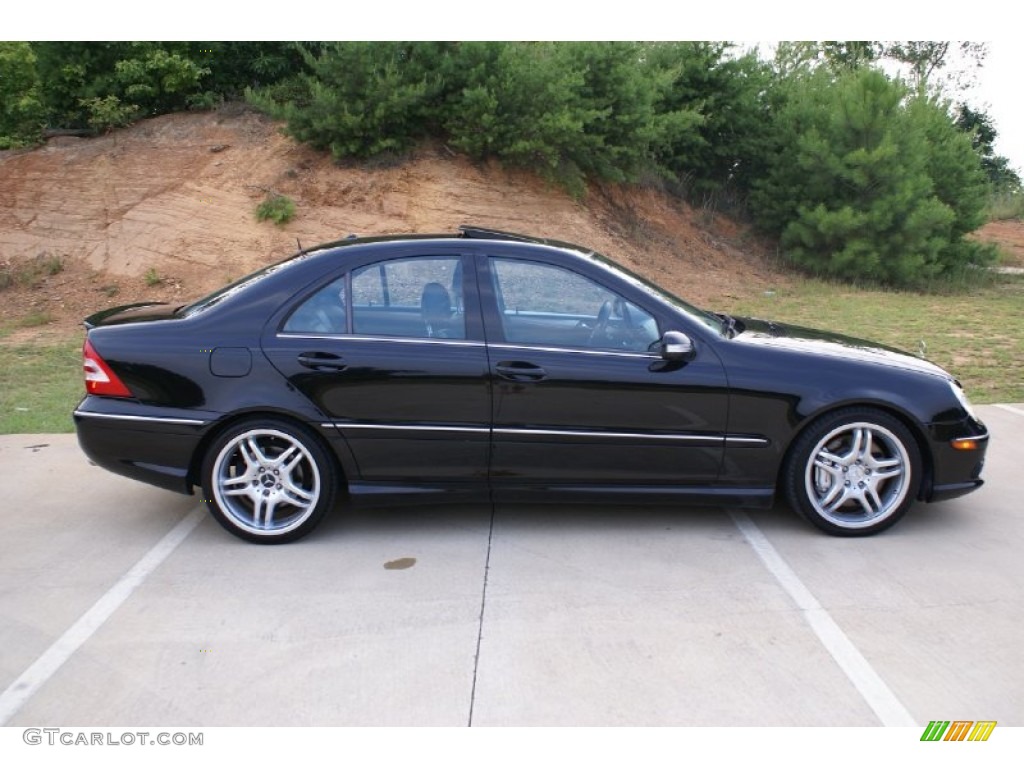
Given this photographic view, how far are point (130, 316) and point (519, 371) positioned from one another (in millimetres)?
2194

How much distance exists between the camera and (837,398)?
4.71m

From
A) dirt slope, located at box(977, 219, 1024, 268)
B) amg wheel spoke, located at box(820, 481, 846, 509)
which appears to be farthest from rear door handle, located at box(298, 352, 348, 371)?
dirt slope, located at box(977, 219, 1024, 268)

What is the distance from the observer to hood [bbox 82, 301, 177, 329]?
16.4ft

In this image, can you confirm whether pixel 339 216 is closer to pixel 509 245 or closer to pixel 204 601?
pixel 509 245

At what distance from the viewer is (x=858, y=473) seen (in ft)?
15.8

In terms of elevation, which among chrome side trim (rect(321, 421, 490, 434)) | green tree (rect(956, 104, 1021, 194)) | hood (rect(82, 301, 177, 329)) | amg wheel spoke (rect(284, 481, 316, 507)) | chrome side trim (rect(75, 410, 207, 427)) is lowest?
amg wheel spoke (rect(284, 481, 316, 507))

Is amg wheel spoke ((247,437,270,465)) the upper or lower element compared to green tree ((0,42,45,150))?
lower

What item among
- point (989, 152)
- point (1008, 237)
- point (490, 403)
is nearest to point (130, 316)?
point (490, 403)

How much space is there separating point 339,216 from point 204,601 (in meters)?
10.8

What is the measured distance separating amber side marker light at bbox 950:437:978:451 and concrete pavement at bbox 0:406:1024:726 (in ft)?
1.54

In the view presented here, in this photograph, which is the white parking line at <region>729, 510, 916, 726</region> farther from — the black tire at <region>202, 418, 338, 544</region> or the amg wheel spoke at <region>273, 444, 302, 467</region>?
the amg wheel spoke at <region>273, 444, 302, 467</region>

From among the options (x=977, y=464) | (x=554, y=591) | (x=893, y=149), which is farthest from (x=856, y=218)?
(x=554, y=591)

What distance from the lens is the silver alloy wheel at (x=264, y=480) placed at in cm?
472

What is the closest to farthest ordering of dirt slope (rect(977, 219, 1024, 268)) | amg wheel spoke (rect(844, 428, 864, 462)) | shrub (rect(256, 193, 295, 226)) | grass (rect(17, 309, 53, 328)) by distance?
amg wheel spoke (rect(844, 428, 864, 462))
grass (rect(17, 309, 53, 328))
shrub (rect(256, 193, 295, 226))
dirt slope (rect(977, 219, 1024, 268))
